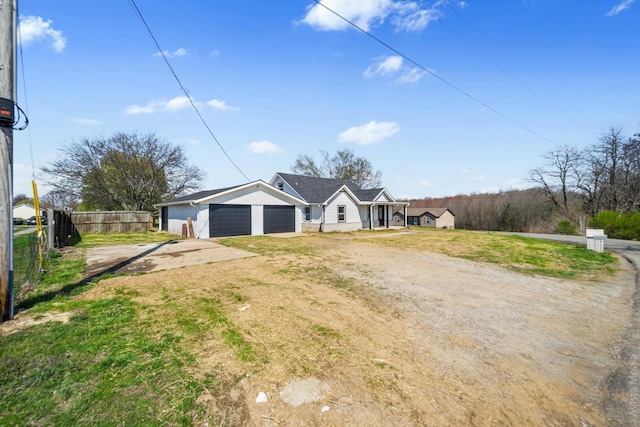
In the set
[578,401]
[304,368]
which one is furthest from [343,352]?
[578,401]

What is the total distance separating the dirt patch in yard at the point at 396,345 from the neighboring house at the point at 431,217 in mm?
33244

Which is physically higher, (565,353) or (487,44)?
(487,44)

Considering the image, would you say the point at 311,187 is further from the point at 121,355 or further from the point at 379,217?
the point at 121,355

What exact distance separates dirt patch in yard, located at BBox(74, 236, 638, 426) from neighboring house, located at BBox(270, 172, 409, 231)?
15.2 metres

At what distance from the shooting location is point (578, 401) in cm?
300

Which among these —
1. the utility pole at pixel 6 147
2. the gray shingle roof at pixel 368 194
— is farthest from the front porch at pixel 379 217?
the utility pole at pixel 6 147

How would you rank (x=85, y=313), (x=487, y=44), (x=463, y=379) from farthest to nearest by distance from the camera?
(x=487, y=44), (x=85, y=313), (x=463, y=379)

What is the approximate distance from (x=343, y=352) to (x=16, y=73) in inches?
286

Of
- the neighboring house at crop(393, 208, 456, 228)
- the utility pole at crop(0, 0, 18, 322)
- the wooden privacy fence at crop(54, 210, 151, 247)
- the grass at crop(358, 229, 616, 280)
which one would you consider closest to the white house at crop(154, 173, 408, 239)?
the wooden privacy fence at crop(54, 210, 151, 247)

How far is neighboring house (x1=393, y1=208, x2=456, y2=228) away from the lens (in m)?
40.0

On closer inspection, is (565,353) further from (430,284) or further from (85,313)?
(85,313)

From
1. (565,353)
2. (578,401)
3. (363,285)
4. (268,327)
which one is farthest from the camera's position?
(363,285)

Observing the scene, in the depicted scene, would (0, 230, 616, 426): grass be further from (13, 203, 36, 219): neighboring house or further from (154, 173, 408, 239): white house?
(13, 203, 36, 219): neighboring house

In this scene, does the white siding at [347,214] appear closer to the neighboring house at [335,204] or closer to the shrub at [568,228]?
the neighboring house at [335,204]
